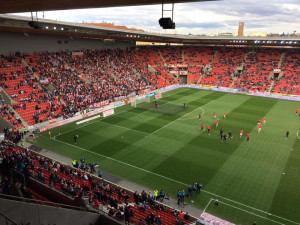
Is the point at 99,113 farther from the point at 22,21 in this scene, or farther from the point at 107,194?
the point at 107,194

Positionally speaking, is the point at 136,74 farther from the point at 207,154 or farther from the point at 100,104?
the point at 207,154

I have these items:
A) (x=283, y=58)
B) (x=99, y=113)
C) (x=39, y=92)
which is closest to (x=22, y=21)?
(x=39, y=92)

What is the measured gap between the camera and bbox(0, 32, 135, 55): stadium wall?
126 feet

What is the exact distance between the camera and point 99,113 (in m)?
37.0

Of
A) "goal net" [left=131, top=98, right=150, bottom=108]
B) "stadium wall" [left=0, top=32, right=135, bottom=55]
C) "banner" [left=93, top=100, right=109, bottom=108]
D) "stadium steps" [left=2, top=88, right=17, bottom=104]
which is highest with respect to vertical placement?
"stadium wall" [left=0, top=32, right=135, bottom=55]

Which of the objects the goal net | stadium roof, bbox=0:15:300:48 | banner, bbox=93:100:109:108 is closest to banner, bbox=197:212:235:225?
stadium roof, bbox=0:15:300:48

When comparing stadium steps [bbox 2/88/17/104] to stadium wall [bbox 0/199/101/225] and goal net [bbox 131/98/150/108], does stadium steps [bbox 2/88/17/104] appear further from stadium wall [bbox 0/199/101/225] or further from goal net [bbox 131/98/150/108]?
stadium wall [bbox 0/199/101/225]

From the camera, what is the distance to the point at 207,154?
23844mm

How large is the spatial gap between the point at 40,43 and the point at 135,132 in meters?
27.7

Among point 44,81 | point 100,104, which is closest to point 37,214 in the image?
point 100,104

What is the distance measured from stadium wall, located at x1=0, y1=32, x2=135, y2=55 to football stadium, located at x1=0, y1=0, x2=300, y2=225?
0.64 ft

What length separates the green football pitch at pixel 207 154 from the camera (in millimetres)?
17109

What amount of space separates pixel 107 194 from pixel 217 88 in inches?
1859

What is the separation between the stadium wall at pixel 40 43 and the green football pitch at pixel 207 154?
61.2 ft
